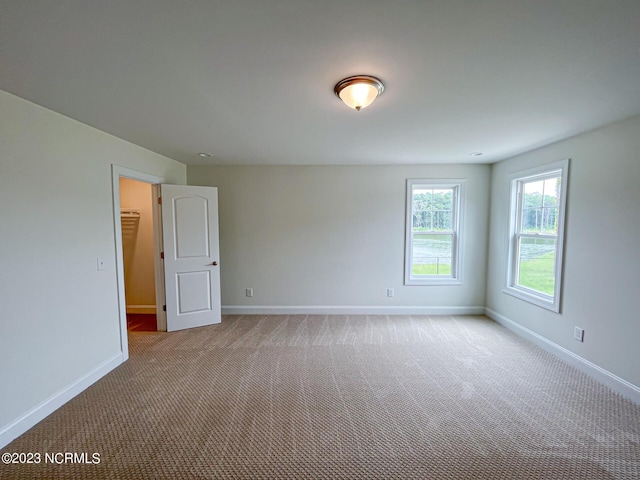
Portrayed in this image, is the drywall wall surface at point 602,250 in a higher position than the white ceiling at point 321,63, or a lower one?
lower

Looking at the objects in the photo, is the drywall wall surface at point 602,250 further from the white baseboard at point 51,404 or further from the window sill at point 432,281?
the white baseboard at point 51,404

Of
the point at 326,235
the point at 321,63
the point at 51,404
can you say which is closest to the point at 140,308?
the point at 51,404

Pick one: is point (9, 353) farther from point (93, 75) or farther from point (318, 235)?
point (318, 235)

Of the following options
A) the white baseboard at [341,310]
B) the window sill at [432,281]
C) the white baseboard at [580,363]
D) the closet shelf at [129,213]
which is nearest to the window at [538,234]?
the white baseboard at [580,363]

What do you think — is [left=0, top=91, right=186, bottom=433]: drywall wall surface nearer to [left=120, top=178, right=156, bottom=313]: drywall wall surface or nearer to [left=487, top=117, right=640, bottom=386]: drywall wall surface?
[left=120, top=178, right=156, bottom=313]: drywall wall surface

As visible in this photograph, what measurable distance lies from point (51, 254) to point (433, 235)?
14.4 feet

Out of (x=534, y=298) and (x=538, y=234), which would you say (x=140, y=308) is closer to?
(x=534, y=298)

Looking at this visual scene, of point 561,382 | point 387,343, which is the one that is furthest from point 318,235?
point 561,382

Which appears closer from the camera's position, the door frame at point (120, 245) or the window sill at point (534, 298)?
the door frame at point (120, 245)

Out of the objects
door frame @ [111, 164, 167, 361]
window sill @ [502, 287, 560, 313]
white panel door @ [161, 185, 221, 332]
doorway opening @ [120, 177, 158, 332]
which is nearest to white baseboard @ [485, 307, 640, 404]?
window sill @ [502, 287, 560, 313]

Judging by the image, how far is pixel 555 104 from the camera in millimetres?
1891

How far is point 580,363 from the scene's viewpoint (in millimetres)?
2566

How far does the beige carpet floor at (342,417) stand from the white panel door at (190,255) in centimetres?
60

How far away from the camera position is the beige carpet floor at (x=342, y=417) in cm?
156
